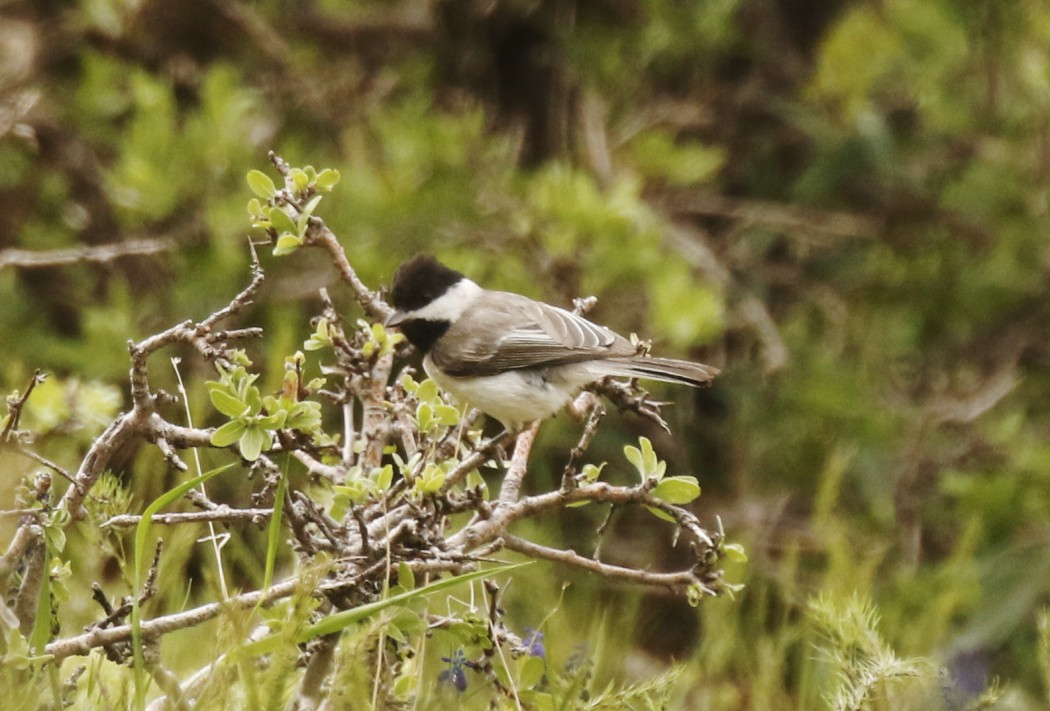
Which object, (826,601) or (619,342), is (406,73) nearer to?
(619,342)

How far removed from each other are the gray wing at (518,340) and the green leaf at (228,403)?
1.31 meters

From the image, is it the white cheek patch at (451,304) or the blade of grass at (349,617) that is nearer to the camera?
the blade of grass at (349,617)

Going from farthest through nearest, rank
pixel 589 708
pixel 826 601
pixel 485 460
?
pixel 485 460, pixel 826 601, pixel 589 708

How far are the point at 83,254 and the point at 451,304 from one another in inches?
42.4

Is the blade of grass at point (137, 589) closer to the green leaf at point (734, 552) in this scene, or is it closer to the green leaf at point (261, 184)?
the green leaf at point (261, 184)

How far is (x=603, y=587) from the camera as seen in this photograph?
16.1 ft

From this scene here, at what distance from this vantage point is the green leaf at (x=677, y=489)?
7.00 feet

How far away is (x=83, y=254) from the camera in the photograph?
12.2 ft

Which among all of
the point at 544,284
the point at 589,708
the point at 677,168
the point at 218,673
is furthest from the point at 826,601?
the point at 677,168

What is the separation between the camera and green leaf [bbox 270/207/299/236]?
7.18 feet

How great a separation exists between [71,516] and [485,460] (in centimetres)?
84

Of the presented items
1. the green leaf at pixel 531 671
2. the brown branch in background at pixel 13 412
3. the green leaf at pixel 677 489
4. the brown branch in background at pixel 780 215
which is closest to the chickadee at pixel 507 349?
the green leaf at pixel 677 489

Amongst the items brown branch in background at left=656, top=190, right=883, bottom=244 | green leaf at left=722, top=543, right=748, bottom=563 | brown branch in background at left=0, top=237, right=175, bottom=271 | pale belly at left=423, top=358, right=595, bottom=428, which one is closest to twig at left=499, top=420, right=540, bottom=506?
pale belly at left=423, top=358, right=595, bottom=428

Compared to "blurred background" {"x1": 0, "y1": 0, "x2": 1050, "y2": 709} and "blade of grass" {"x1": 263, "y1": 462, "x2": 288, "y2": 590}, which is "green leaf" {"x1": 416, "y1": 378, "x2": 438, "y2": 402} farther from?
"blurred background" {"x1": 0, "y1": 0, "x2": 1050, "y2": 709}
